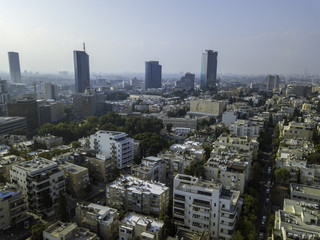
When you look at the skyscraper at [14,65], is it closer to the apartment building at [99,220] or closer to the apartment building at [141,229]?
the apartment building at [99,220]

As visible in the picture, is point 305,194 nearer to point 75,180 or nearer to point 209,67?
point 75,180

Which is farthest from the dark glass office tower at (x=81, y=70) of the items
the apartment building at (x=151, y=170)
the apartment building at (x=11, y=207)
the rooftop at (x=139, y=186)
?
the apartment building at (x=11, y=207)

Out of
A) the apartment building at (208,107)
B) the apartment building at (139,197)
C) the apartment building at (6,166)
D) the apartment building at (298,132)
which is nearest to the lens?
the apartment building at (139,197)

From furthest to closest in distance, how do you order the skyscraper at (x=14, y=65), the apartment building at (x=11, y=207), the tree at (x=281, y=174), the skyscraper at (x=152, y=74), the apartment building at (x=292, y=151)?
the skyscraper at (x=152, y=74)
the skyscraper at (x=14, y=65)
the apartment building at (x=292, y=151)
the tree at (x=281, y=174)
the apartment building at (x=11, y=207)

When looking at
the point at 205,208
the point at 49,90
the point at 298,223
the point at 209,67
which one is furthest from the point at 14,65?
the point at 298,223

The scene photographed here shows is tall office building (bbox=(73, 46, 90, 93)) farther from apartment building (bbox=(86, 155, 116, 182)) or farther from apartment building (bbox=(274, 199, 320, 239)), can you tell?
apartment building (bbox=(274, 199, 320, 239))

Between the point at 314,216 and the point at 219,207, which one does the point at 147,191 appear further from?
the point at 314,216

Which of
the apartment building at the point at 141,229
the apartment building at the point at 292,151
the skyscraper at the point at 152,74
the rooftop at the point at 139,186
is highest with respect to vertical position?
the skyscraper at the point at 152,74
